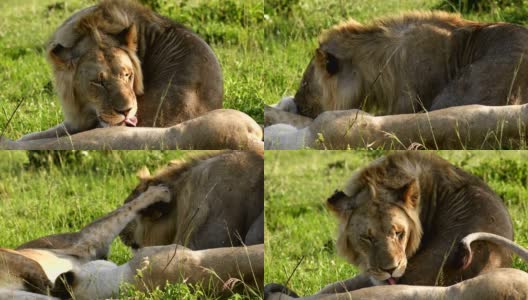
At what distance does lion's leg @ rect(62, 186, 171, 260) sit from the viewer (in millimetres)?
6910

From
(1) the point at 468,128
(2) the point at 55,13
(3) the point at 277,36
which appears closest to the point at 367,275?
(1) the point at 468,128

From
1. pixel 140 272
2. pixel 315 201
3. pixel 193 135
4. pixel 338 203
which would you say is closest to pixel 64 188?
pixel 315 201

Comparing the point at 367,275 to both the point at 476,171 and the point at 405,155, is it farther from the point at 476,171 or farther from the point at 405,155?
the point at 476,171

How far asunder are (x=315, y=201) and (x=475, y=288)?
3073 mm

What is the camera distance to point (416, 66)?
770 cm

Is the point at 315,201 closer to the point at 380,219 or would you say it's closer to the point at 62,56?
the point at 62,56

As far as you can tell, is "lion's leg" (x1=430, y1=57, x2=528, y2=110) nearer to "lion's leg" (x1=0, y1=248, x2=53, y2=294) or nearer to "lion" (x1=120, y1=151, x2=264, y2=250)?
"lion" (x1=120, y1=151, x2=264, y2=250)

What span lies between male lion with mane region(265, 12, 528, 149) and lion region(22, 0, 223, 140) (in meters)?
0.53

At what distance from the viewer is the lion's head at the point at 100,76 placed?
22.9 ft

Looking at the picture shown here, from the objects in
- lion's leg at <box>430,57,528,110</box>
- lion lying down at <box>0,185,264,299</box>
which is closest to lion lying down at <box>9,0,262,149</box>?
lion lying down at <box>0,185,264,299</box>

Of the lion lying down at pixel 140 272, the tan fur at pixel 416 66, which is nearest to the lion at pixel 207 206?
the lion lying down at pixel 140 272

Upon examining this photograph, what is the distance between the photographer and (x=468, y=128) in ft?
22.5

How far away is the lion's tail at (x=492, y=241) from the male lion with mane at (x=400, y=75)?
105cm

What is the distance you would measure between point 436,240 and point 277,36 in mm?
3633
